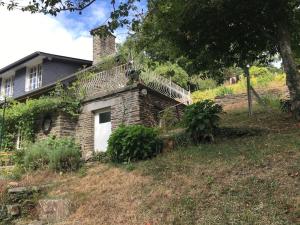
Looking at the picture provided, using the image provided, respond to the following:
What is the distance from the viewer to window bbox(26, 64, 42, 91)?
75.0 ft

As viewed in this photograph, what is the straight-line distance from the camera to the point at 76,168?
12125 mm

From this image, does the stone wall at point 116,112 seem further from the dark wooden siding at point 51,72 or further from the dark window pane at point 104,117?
the dark wooden siding at point 51,72

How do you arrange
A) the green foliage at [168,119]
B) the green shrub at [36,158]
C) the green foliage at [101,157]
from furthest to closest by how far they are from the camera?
the green foliage at [168,119] < the green shrub at [36,158] < the green foliage at [101,157]

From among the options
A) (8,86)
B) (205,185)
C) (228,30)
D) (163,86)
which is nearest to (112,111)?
(163,86)

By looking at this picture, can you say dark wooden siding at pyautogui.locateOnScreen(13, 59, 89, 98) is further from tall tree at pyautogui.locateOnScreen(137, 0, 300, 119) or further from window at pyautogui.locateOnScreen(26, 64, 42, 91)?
tall tree at pyautogui.locateOnScreen(137, 0, 300, 119)

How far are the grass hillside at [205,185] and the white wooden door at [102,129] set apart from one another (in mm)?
4536

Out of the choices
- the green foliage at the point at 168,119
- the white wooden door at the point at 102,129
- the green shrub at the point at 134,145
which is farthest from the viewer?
the white wooden door at the point at 102,129

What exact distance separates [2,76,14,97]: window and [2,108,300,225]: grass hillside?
15.2 meters

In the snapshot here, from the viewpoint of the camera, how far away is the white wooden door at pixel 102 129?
15805 millimetres

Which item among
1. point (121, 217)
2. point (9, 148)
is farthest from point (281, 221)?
point (9, 148)

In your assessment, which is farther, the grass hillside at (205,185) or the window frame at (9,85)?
the window frame at (9,85)

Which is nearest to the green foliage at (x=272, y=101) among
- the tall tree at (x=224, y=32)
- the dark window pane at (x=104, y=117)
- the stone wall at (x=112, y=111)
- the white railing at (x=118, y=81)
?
the tall tree at (x=224, y=32)

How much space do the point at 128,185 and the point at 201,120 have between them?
3021mm

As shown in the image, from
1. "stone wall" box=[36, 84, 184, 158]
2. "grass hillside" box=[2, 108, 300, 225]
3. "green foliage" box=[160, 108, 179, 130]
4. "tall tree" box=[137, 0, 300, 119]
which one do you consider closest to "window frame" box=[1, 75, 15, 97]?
"stone wall" box=[36, 84, 184, 158]
